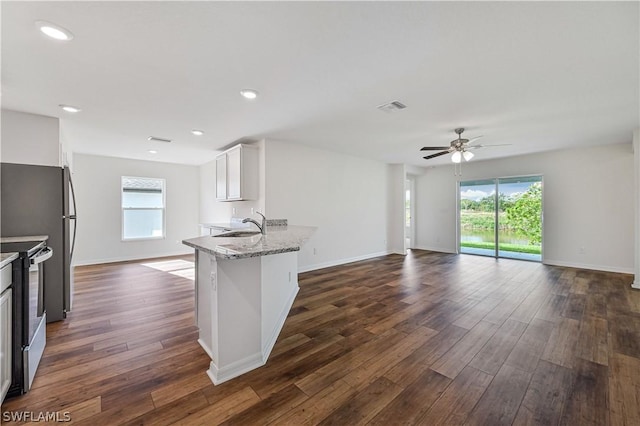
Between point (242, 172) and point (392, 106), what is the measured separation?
277cm

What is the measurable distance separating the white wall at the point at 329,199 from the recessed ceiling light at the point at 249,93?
186cm

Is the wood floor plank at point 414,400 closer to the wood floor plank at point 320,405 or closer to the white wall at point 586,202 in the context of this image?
the wood floor plank at point 320,405

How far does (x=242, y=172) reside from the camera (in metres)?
4.67

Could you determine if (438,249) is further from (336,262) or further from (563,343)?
(563,343)

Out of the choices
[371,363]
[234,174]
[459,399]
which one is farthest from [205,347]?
[234,174]

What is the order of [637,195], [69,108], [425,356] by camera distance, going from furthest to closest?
1. [637,195]
2. [69,108]
3. [425,356]

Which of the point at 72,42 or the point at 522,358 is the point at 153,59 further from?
the point at 522,358

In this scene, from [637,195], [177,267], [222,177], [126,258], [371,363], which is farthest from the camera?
[126,258]

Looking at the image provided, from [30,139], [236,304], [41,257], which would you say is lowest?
[236,304]

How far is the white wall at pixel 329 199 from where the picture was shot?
4875 mm

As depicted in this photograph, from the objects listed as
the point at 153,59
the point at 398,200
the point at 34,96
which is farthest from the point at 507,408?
the point at 398,200

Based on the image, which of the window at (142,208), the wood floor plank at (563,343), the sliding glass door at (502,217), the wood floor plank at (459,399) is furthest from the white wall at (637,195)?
the window at (142,208)

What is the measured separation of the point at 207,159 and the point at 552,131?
6.97 m

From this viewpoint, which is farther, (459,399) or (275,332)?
(275,332)
